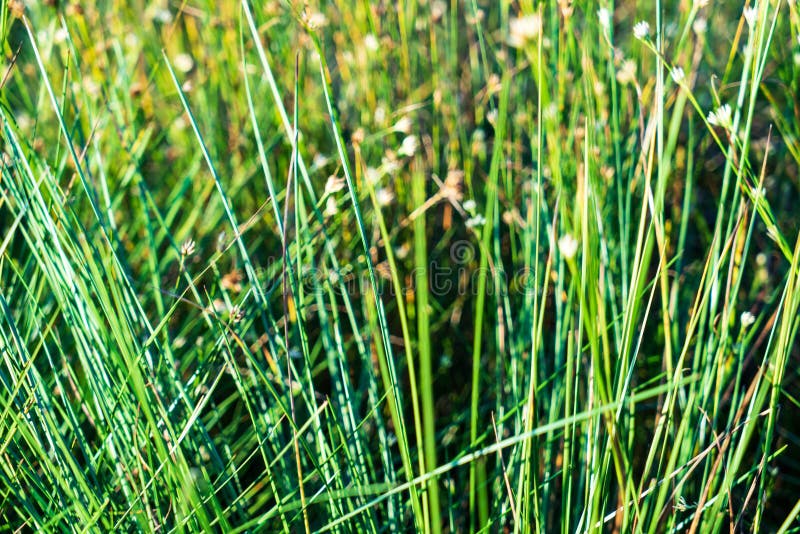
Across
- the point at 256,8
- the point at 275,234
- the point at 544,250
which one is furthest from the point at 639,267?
the point at 256,8

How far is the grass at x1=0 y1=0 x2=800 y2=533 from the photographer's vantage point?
722mm

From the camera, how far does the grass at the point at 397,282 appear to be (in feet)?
2.37

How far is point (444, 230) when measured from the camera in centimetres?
144

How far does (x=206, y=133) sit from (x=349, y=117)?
1.17 ft

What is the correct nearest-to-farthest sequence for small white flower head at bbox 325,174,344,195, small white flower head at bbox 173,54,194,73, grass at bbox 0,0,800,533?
grass at bbox 0,0,800,533 < small white flower head at bbox 325,174,344,195 < small white flower head at bbox 173,54,194,73

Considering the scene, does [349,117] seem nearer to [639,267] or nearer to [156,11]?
[156,11]

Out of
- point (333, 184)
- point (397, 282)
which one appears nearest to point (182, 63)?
point (333, 184)

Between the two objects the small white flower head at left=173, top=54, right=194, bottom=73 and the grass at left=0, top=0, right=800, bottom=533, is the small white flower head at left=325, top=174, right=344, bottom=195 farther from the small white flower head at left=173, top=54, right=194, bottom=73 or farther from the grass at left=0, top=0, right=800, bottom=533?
the small white flower head at left=173, top=54, right=194, bottom=73

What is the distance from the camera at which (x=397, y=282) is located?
24.9 inches

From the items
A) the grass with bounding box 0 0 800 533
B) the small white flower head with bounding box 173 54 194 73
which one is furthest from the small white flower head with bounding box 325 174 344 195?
the small white flower head with bounding box 173 54 194 73

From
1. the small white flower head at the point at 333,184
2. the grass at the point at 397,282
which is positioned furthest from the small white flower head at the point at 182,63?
the small white flower head at the point at 333,184

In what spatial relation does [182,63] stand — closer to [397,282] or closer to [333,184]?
[333,184]

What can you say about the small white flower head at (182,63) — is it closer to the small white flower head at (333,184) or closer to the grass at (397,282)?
the grass at (397,282)

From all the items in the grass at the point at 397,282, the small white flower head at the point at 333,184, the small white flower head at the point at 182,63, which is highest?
the small white flower head at the point at 182,63
